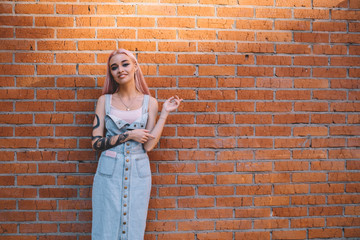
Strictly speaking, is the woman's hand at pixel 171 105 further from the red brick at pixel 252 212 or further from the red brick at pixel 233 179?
the red brick at pixel 252 212

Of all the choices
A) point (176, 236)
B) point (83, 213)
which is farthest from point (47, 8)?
point (176, 236)

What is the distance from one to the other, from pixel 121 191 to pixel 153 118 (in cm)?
65

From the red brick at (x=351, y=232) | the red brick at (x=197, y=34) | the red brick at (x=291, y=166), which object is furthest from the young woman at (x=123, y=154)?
the red brick at (x=351, y=232)

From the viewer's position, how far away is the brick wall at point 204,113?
8.61 feet

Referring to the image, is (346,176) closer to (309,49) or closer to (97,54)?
(309,49)

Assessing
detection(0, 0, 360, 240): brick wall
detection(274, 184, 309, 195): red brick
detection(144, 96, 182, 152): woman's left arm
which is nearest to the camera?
detection(144, 96, 182, 152): woman's left arm

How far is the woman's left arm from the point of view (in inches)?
91.7

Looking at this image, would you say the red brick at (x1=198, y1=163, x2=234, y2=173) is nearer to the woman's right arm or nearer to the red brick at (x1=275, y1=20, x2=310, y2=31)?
the woman's right arm

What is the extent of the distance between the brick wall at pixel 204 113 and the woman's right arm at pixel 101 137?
1.02 feet

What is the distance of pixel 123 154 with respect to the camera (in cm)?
228

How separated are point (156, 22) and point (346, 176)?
2382 millimetres

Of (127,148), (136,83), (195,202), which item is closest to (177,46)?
(136,83)

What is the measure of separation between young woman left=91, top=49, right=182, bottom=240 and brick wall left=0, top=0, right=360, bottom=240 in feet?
1.02

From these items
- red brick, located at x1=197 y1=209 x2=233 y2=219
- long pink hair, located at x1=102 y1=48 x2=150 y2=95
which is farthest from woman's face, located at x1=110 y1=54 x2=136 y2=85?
red brick, located at x1=197 y1=209 x2=233 y2=219
